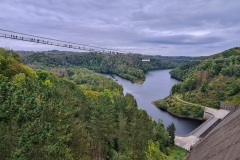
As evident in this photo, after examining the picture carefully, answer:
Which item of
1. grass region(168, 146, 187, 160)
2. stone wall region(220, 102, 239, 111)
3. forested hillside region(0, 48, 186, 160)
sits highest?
forested hillside region(0, 48, 186, 160)

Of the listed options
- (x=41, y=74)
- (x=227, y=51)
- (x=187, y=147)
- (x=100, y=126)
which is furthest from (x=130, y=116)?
(x=227, y=51)

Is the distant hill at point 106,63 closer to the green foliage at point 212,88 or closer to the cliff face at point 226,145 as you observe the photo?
the green foliage at point 212,88

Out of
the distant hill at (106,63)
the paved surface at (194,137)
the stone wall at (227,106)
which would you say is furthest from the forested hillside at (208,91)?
the distant hill at (106,63)

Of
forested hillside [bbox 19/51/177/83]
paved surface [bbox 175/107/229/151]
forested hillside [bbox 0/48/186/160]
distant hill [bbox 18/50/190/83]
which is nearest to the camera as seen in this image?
forested hillside [bbox 0/48/186/160]

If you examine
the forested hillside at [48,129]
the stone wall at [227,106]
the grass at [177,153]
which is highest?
the forested hillside at [48,129]

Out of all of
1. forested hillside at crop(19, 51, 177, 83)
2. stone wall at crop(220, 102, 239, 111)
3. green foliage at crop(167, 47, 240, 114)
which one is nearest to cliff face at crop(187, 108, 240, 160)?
green foliage at crop(167, 47, 240, 114)

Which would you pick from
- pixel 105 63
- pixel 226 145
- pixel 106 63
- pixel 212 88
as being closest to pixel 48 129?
pixel 226 145

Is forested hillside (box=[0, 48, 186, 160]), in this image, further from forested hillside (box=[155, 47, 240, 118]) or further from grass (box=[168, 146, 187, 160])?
forested hillside (box=[155, 47, 240, 118])

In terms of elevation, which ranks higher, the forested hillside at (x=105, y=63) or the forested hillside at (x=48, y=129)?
the forested hillside at (x=48, y=129)

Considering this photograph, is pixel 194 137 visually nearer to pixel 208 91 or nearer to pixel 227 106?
pixel 227 106
